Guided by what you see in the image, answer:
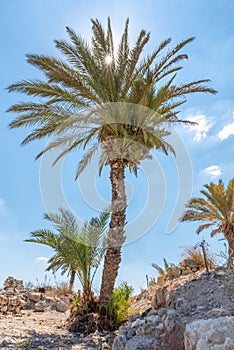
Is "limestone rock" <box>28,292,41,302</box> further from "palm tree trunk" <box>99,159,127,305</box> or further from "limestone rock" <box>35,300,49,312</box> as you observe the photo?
"palm tree trunk" <box>99,159,127,305</box>

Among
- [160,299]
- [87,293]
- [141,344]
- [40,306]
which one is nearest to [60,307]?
[40,306]

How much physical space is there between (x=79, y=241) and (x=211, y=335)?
7520mm

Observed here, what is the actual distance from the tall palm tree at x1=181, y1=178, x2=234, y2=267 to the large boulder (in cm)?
1167

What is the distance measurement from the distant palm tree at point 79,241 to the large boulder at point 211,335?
6.68 meters

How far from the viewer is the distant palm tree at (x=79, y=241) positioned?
9828 mm

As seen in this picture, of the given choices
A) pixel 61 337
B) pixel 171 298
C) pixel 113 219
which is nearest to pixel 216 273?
pixel 171 298

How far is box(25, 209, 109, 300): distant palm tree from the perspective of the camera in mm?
9828

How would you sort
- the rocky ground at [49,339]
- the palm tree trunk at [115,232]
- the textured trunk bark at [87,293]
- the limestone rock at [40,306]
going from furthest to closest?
the limestone rock at [40,306] < the palm tree trunk at [115,232] < the textured trunk bark at [87,293] < the rocky ground at [49,339]

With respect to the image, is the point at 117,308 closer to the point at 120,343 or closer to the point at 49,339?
the point at 49,339

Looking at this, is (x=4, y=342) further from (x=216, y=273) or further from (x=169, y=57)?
(x=169, y=57)

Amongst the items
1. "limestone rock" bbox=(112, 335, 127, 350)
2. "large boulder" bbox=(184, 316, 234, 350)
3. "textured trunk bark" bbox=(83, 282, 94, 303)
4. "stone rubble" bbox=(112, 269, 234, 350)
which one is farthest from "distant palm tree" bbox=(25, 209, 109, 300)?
"large boulder" bbox=(184, 316, 234, 350)

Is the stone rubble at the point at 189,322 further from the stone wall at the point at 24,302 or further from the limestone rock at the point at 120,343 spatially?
the stone wall at the point at 24,302

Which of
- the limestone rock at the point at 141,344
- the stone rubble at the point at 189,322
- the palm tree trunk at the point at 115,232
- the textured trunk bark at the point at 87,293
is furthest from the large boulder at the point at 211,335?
the textured trunk bark at the point at 87,293

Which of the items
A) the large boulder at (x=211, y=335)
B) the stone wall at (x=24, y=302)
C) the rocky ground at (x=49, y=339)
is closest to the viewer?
the large boulder at (x=211, y=335)
